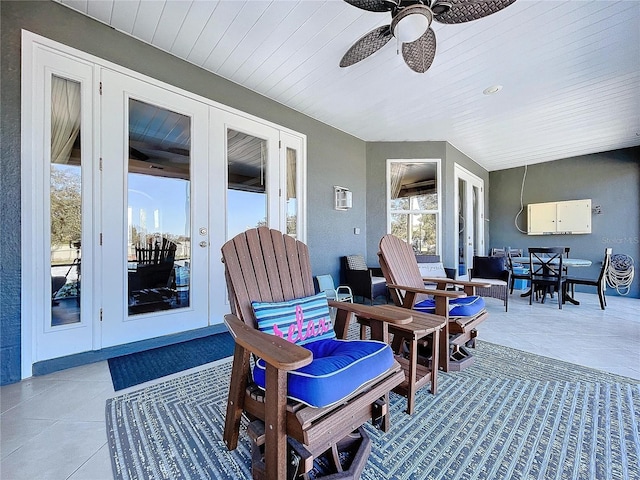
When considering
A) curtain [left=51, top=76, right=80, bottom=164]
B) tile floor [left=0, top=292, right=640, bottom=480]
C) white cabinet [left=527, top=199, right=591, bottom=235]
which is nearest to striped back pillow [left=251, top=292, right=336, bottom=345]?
tile floor [left=0, top=292, right=640, bottom=480]

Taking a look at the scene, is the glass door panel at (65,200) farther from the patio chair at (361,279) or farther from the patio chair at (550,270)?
the patio chair at (550,270)

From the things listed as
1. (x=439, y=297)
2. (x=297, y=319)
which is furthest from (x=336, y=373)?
(x=439, y=297)

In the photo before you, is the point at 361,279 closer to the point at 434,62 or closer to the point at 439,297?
the point at 439,297

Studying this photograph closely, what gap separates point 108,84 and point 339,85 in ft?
7.66

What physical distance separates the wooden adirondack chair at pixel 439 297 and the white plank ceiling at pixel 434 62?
195cm

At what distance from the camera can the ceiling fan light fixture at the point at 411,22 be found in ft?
5.70

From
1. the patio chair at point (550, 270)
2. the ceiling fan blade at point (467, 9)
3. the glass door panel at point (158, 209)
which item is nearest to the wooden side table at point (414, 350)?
the ceiling fan blade at point (467, 9)

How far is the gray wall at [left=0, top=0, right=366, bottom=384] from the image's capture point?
1969 millimetres

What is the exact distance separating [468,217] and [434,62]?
437 centimetres

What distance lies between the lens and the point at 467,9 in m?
1.77

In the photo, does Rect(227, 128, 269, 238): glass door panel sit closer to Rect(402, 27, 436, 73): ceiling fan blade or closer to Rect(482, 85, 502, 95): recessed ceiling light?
Rect(402, 27, 436, 73): ceiling fan blade

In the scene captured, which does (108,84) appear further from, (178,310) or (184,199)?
(178,310)

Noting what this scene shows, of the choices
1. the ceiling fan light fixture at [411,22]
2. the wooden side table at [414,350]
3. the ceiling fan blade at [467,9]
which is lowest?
the wooden side table at [414,350]

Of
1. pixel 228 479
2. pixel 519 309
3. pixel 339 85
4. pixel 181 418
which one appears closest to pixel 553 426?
pixel 228 479
